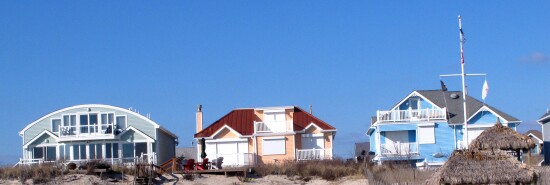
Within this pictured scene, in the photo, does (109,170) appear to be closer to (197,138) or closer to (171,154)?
(197,138)

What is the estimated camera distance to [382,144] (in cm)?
6100

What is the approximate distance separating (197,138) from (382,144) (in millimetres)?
11536

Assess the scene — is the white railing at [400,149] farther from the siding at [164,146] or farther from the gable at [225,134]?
the siding at [164,146]

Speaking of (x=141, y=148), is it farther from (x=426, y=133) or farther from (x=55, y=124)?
(x=426, y=133)

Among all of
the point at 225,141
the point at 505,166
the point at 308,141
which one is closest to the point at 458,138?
the point at 308,141

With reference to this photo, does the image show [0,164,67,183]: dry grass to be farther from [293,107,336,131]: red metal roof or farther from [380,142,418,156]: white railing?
[380,142,418,156]: white railing

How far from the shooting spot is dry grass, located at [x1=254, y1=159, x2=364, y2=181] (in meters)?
51.4

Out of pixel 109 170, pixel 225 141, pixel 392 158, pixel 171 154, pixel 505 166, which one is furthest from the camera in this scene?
pixel 171 154

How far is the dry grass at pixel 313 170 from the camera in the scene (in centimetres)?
5141

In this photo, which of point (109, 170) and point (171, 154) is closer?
point (109, 170)

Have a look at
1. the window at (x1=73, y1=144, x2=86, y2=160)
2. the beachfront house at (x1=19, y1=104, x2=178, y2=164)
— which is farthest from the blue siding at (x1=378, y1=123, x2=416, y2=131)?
the window at (x1=73, y1=144, x2=86, y2=160)

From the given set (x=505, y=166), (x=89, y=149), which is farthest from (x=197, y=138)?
(x=505, y=166)

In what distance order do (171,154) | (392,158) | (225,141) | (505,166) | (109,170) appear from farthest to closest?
(171,154)
(225,141)
(392,158)
(109,170)
(505,166)

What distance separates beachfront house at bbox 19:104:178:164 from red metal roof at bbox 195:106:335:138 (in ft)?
11.4
